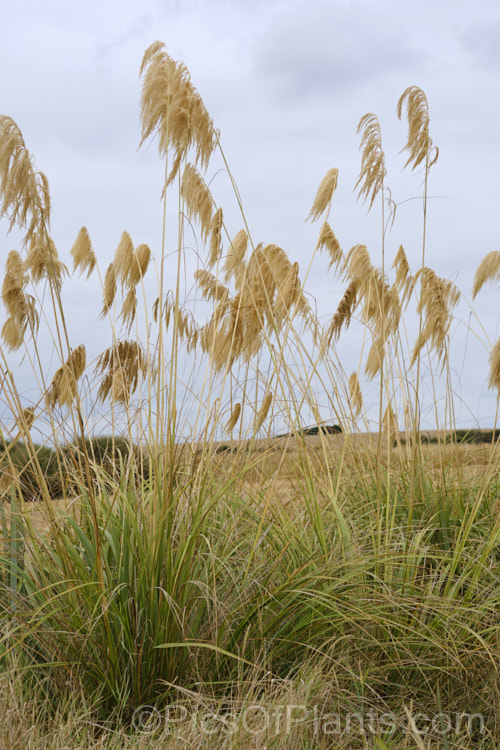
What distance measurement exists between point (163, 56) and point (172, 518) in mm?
1985

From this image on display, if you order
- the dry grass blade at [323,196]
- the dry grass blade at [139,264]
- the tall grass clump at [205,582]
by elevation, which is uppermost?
the dry grass blade at [323,196]

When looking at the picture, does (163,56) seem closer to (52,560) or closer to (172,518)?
(172,518)

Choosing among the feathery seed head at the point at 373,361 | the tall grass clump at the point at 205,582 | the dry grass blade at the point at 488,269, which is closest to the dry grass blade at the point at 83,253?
the tall grass clump at the point at 205,582

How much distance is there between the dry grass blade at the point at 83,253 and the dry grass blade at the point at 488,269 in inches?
A: 104

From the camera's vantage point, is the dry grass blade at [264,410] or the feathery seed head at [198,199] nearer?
the feathery seed head at [198,199]

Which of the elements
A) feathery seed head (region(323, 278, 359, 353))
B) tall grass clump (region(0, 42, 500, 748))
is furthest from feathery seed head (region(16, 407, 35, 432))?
feathery seed head (region(323, 278, 359, 353))

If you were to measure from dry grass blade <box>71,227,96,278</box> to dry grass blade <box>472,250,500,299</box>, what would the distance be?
8.69 feet

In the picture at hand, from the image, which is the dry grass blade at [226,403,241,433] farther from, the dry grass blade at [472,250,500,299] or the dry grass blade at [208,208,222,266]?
the dry grass blade at [472,250,500,299]

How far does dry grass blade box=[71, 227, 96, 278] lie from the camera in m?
3.64

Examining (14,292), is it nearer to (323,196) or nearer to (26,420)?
(26,420)

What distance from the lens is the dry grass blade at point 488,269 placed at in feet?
15.5

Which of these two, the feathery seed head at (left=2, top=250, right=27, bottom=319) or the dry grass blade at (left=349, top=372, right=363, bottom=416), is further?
the dry grass blade at (left=349, top=372, right=363, bottom=416)

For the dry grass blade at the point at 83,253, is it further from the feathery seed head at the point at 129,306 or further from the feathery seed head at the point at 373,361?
the feathery seed head at the point at 373,361

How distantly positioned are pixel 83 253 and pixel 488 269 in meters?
2.74
